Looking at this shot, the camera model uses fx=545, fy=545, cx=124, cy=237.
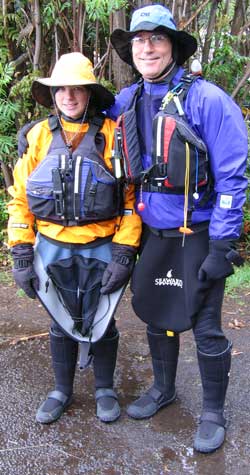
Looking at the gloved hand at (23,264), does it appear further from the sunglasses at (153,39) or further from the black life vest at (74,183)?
the sunglasses at (153,39)

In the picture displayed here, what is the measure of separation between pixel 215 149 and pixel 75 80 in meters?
0.82

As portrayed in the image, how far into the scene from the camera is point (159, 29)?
2.73 meters

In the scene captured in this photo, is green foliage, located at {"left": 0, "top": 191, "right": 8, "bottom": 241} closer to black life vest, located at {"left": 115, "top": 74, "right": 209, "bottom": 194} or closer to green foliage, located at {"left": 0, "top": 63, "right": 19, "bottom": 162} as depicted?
green foliage, located at {"left": 0, "top": 63, "right": 19, "bottom": 162}

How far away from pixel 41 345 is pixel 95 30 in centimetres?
339

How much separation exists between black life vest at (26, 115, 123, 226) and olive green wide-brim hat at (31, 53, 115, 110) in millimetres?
180

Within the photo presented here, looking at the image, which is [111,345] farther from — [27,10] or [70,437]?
[27,10]

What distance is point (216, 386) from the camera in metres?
3.17

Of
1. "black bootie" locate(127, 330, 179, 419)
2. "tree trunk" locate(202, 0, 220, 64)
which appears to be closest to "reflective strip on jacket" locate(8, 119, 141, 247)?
"black bootie" locate(127, 330, 179, 419)

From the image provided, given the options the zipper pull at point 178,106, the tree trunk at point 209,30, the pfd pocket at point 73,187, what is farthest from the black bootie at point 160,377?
the tree trunk at point 209,30

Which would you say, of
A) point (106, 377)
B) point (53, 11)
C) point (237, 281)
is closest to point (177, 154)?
point (106, 377)

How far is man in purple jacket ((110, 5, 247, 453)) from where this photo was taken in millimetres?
2705

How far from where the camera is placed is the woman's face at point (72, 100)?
2.91 m

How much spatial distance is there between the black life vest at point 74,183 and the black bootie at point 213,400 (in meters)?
1.03

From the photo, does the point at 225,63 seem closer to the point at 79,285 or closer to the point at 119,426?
the point at 79,285
